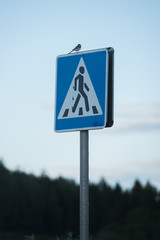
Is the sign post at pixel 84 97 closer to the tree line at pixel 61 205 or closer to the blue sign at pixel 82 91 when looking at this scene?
the blue sign at pixel 82 91

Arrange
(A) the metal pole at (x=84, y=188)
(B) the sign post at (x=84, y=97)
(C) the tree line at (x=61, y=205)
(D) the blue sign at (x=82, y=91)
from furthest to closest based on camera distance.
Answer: (C) the tree line at (x=61, y=205) → (D) the blue sign at (x=82, y=91) → (B) the sign post at (x=84, y=97) → (A) the metal pole at (x=84, y=188)

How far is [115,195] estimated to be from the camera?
18.9m

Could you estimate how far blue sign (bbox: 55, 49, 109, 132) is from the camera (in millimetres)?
3973

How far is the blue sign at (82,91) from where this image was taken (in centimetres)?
397

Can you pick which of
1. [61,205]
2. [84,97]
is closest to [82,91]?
[84,97]

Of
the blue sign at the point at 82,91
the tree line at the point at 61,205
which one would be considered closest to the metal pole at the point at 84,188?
the blue sign at the point at 82,91

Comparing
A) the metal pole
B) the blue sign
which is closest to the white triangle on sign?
the blue sign

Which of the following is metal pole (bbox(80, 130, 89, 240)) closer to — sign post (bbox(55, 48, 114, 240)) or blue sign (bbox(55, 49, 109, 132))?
sign post (bbox(55, 48, 114, 240))

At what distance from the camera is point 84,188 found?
12.4ft

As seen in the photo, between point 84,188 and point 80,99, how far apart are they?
2.51ft

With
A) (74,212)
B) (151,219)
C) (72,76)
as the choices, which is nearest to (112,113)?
(72,76)

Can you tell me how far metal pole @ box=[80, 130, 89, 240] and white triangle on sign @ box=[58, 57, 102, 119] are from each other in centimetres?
23

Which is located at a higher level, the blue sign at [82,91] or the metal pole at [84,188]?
the blue sign at [82,91]

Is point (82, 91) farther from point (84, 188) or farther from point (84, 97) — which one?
point (84, 188)
